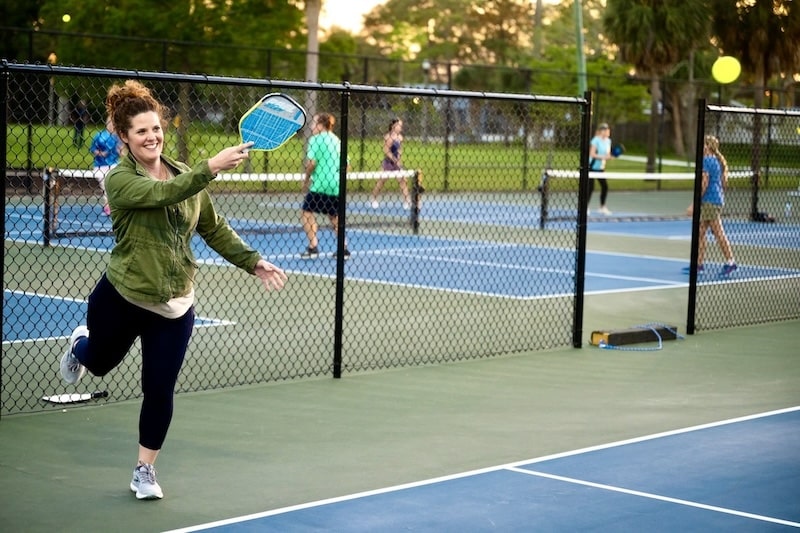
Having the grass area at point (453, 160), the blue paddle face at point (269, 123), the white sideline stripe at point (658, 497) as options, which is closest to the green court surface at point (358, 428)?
the white sideline stripe at point (658, 497)

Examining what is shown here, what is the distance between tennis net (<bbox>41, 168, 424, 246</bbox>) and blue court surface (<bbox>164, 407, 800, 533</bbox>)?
23.9 feet

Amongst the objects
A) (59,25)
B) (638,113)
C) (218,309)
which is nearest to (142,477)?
(218,309)

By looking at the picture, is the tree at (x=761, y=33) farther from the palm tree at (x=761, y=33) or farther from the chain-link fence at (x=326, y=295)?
the chain-link fence at (x=326, y=295)

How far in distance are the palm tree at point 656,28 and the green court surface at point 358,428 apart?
35.2 meters

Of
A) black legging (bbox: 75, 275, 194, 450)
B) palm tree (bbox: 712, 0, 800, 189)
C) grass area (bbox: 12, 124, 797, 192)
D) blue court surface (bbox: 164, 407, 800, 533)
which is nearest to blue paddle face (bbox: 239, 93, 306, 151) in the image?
black legging (bbox: 75, 275, 194, 450)

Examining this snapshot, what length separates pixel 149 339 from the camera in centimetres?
632

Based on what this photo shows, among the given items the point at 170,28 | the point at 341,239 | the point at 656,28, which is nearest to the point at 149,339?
the point at 341,239

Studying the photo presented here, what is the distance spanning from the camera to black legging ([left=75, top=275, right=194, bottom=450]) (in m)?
6.28

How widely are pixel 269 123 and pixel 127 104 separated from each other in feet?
2.20

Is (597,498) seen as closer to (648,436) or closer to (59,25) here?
(648,436)

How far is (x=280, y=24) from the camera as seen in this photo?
34.1m

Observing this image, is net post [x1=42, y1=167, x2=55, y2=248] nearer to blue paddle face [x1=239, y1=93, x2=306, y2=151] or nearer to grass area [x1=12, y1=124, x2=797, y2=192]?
grass area [x1=12, y1=124, x2=797, y2=192]

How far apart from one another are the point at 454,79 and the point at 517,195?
149ft

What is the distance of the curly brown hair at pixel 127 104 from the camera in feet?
20.0
